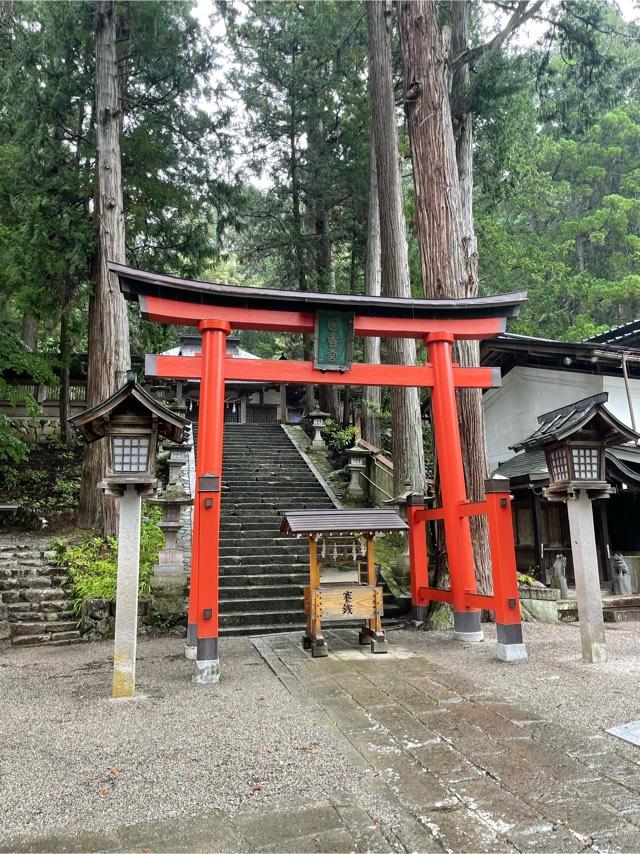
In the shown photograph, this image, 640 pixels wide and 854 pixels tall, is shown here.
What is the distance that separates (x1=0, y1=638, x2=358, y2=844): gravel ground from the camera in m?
3.12

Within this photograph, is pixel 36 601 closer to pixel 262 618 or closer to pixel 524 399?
pixel 262 618

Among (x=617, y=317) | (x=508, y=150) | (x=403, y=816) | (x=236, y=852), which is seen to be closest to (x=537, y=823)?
(x=403, y=816)

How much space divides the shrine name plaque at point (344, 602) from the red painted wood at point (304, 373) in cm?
267

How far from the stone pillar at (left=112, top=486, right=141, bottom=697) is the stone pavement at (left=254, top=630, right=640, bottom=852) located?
1.56m

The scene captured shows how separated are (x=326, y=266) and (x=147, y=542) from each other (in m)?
12.3

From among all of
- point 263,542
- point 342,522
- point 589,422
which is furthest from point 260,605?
point 589,422

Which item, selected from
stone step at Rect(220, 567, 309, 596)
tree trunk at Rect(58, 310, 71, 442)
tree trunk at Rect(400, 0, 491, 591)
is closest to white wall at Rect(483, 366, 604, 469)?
tree trunk at Rect(400, 0, 491, 591)

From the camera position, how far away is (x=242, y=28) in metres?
16.4

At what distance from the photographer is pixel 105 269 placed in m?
10.7

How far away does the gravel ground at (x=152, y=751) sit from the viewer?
3123 millimetres

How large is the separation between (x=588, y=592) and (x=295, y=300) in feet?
15.9

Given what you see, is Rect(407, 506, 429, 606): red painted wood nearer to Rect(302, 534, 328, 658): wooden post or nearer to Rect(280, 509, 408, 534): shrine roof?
Rect(280, 509, 408, 534): shrine roof

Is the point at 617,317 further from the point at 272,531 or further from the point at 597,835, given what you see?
the point at 597,835

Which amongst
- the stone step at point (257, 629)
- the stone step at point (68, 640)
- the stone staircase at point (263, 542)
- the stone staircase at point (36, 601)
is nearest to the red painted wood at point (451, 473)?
the stone staircase at point (263, 542)
